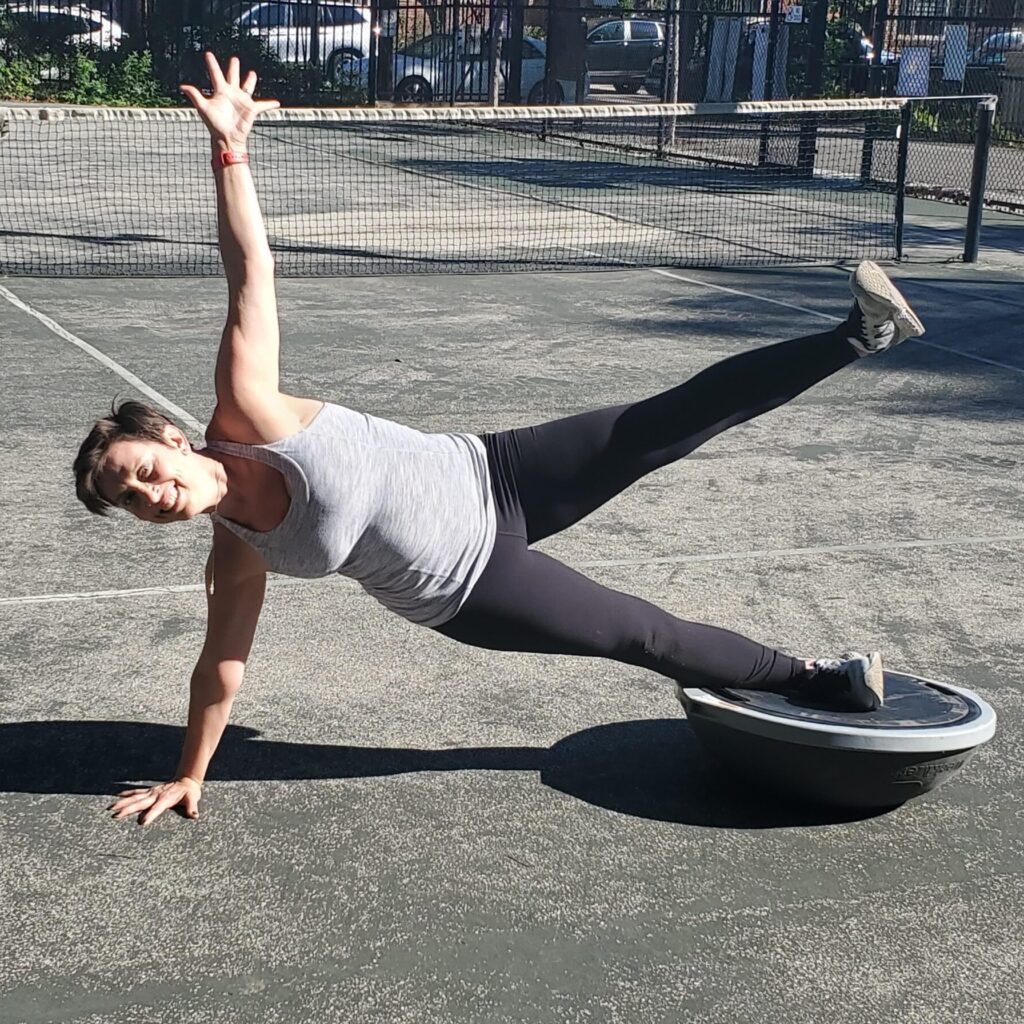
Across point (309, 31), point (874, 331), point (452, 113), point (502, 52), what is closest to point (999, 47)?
point (502, 52)

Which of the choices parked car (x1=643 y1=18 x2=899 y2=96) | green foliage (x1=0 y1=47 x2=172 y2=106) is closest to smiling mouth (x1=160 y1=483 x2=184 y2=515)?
parked car (x1=643 y1=18 x2=899 y2=96)

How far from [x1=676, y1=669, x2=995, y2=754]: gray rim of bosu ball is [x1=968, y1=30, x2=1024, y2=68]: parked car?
2540cm

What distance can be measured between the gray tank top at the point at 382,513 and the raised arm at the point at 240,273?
0.44 feet

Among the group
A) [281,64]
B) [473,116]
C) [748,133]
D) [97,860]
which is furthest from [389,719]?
[281,64]

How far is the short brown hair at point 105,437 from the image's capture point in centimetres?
313

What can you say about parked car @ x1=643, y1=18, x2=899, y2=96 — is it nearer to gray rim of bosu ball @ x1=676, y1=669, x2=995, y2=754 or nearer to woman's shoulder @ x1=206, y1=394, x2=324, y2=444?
gray rim of bosu ball @ x1=676, y1=669, x2=995, y2=754

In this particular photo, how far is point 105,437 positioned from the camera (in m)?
3.15

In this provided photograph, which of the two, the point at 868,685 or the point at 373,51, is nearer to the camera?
the point at 868,685

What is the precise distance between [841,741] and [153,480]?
5.67 ft

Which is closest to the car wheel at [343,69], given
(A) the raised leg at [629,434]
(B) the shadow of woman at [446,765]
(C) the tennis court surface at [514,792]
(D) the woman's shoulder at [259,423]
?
(C) the tennis court surface at [514,792]

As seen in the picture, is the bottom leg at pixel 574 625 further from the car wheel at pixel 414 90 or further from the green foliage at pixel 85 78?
the car wheel at pixel 414 90

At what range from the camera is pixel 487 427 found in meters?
7.63

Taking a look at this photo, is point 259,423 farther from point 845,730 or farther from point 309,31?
point 309,31

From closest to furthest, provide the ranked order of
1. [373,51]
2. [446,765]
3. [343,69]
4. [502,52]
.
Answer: [446,765] → [373,51] → [502,52] → [343,69]
